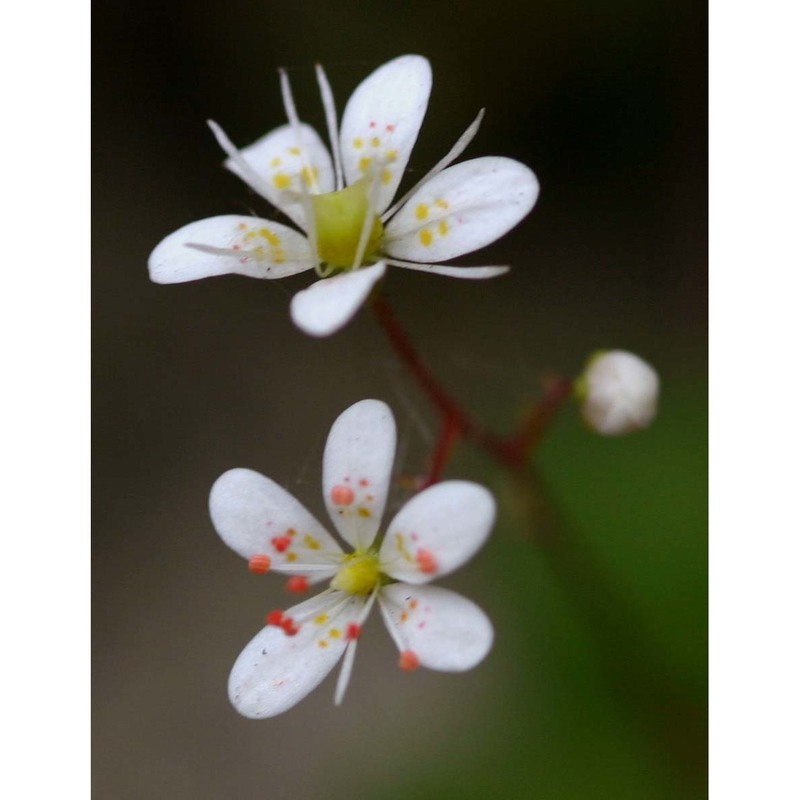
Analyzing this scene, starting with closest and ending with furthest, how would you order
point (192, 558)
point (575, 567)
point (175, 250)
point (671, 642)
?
point (175, 250) < point (575, 567) < point (671, 642) < point (192, 558)

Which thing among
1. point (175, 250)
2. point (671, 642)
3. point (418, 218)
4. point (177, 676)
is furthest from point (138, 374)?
point (671, 642)

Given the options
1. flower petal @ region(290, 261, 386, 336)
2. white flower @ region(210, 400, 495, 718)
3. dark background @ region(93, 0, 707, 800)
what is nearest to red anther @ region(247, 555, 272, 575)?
white flower @ region(210, 400, 495, 718)

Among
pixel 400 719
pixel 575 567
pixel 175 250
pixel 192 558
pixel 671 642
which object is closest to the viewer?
pixel 175 250

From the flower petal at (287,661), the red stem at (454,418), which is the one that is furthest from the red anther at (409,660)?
the red stem at (454,418)

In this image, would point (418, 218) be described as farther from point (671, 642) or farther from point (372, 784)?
point (372, 784)

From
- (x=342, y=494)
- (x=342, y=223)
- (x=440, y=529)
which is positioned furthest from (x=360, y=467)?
(x=342, y=223)

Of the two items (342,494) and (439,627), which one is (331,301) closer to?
(342,494)

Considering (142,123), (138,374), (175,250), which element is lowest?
(138,374)
